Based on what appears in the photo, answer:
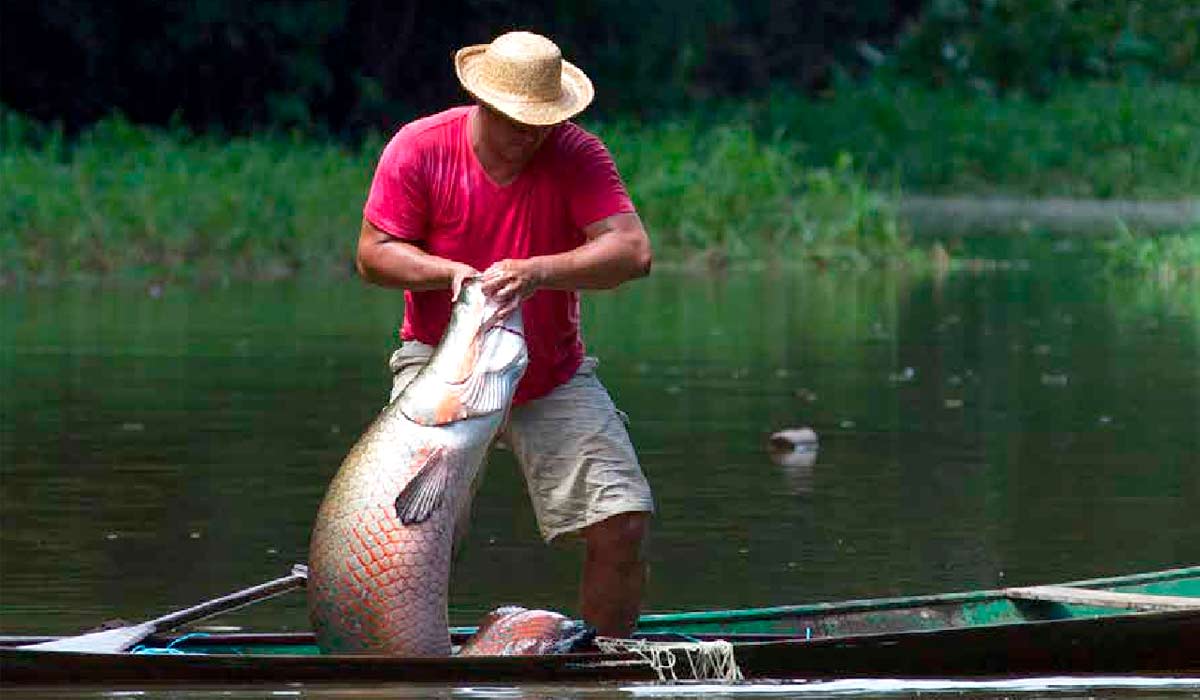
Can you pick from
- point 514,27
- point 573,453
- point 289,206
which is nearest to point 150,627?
point 573,453

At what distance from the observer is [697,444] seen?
1488cm

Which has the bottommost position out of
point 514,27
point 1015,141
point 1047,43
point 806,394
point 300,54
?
point 806,394

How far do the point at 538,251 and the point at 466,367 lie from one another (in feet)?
1.60

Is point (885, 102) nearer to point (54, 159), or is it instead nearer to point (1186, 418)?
point (54, 159)

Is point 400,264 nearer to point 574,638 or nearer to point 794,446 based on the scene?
point 574,638

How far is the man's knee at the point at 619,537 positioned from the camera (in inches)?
333

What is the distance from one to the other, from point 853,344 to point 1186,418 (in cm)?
487

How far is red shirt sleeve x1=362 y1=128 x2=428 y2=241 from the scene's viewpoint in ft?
27.0

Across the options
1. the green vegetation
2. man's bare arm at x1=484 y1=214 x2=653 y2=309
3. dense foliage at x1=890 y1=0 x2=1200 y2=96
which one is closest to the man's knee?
man's bare arm at x1=484 y1=214 x2=653 y2=309

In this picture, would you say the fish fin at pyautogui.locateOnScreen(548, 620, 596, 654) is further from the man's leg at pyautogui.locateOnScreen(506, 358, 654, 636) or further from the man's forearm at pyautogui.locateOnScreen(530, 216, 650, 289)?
the man's forearm at pyautogui.locateOnScreen(530, 216, 650, 289)

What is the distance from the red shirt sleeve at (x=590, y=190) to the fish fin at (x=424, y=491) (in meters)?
0.77

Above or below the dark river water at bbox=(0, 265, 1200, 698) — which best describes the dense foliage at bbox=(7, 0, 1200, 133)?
above

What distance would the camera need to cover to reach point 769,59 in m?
55.4

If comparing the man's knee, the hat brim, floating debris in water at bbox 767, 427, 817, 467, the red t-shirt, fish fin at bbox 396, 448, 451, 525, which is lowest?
floating debris in water at bbox 767, 427, 817, 467
